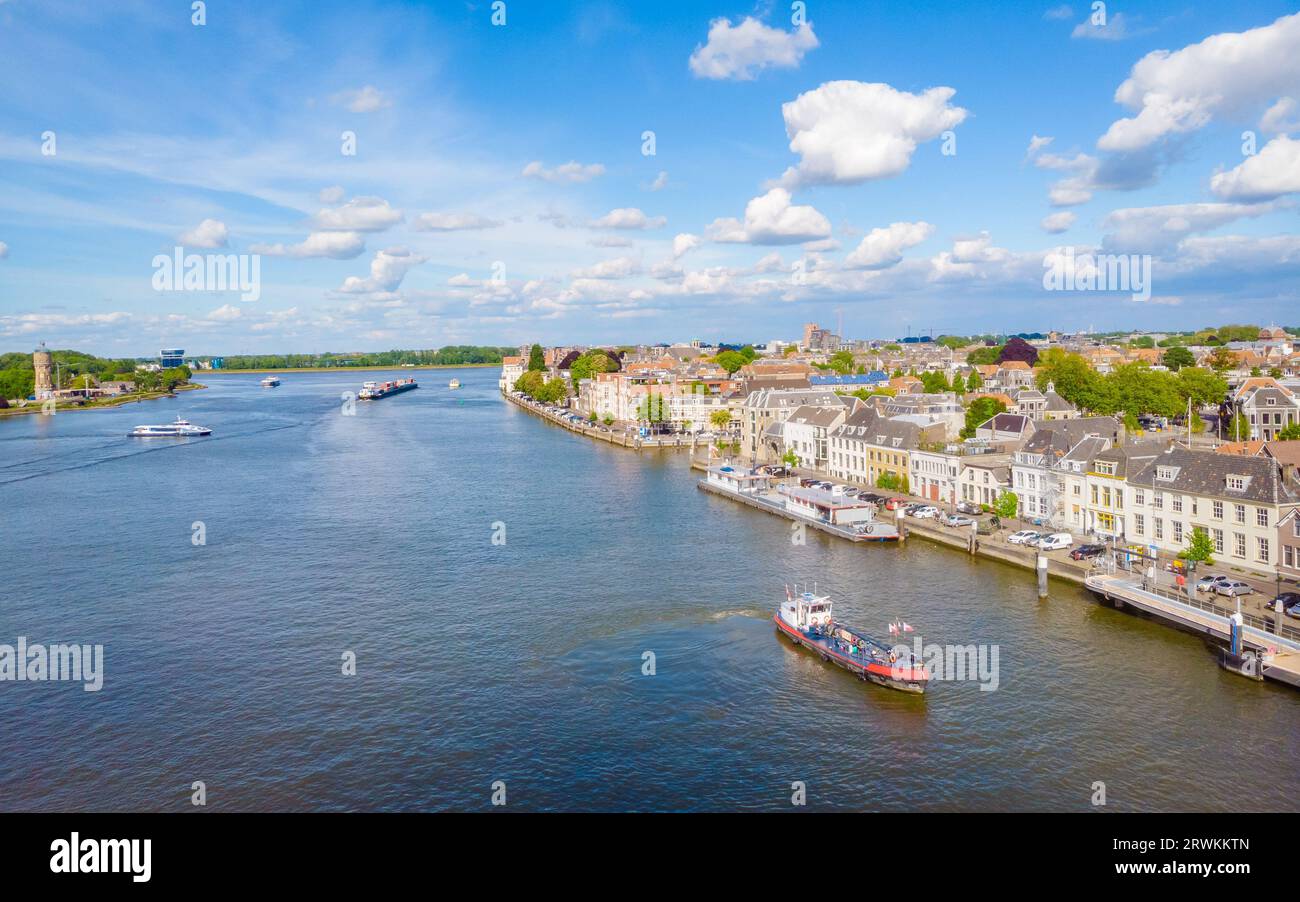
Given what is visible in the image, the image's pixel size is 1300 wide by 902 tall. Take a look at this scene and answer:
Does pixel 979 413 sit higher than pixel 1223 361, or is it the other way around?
pixel 1223 361

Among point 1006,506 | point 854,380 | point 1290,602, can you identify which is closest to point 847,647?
point 1290,602

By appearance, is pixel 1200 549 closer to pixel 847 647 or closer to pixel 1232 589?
pixel 1232 589

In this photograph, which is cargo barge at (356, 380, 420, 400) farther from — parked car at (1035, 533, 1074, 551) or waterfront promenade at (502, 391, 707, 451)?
parked car at (1035, 533, 1074, 551)

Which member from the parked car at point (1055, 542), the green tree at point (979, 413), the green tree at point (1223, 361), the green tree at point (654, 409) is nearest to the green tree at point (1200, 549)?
the parked car at point (1055, 542)

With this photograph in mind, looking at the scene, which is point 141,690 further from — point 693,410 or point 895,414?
point 693,410

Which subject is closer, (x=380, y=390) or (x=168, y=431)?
(x=168, y=431)

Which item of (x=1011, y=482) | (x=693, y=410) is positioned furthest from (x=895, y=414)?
(x=693, y=410)
